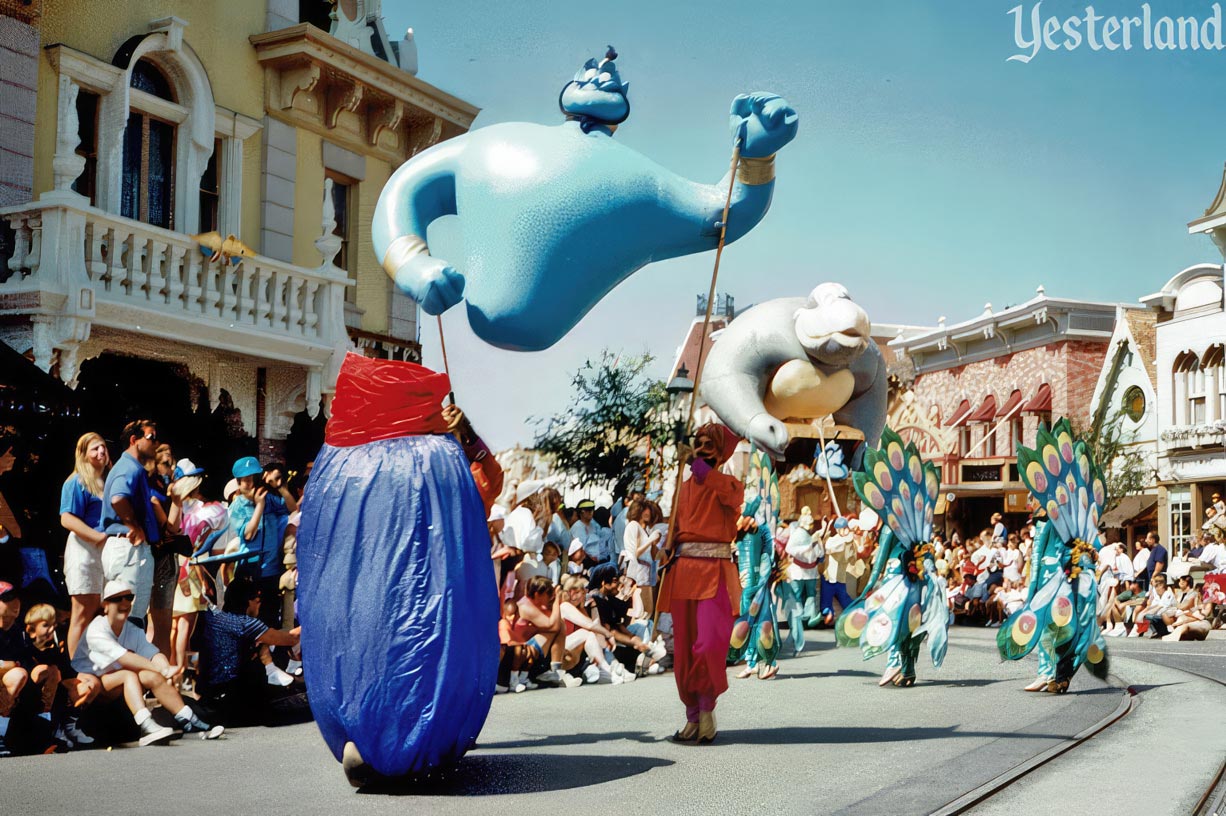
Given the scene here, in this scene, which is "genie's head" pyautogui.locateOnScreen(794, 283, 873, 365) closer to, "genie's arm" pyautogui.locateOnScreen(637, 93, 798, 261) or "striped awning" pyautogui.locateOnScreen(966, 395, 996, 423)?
"genie's arm" pyautogui.locateOnScreen(637, 93, 798, 261)

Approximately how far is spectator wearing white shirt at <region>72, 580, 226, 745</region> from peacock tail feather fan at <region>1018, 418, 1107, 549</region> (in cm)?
585

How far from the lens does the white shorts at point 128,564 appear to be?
746 cm

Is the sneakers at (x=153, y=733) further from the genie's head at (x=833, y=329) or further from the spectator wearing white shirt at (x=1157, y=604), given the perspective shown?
the spectator wearing white shirt at (x=1157, y=604)

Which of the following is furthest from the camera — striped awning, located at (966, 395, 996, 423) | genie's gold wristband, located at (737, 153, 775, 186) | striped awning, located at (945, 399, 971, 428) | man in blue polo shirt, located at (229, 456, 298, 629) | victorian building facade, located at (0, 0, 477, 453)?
striped awning, located at (945, 399, 971, 428)

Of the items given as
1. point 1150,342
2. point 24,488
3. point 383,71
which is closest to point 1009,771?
point 24,488

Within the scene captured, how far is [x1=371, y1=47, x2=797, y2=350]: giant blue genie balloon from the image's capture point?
5.91 m

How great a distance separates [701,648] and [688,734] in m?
0.46

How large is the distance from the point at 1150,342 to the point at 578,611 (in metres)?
23.5

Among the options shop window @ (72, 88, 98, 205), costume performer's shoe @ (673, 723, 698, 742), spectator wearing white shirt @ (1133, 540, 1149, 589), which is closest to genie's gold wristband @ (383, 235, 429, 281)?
costume performer's shoe @ (673, 723, 698, 742)

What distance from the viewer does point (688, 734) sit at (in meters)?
7.09

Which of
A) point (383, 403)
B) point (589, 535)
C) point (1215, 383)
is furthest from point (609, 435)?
point (1215, 383)

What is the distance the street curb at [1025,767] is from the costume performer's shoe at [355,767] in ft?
7.24

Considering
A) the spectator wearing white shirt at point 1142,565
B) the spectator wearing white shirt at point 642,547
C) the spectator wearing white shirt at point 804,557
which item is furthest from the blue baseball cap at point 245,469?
the spectator wearing white shirt at point 1142,565

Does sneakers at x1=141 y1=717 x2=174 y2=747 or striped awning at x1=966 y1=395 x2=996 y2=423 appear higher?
striped awning at x1=966 y1=395 x2=996 y2=423
